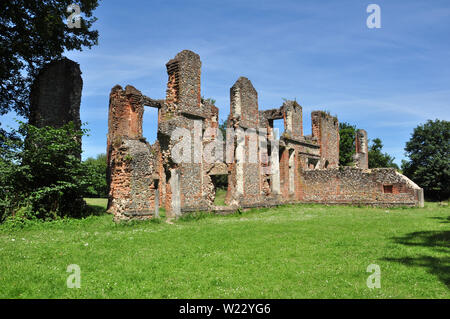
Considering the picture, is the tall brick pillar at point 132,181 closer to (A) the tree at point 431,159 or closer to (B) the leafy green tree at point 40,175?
(B) the leafy green tree at point 40,175

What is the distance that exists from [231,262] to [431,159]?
33.4 m

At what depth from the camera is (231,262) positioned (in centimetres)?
684

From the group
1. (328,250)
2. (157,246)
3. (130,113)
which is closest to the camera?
(328,250)

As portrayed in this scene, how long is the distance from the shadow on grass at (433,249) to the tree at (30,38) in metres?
17.2

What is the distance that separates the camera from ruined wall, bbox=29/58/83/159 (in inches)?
723

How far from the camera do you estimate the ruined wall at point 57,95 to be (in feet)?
60.3

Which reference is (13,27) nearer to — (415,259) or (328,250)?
(328,250)

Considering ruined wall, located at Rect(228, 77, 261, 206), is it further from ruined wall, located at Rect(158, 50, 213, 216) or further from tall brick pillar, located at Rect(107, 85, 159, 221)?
tall brick pillar, located at Rect(107, 85, 159, 221)

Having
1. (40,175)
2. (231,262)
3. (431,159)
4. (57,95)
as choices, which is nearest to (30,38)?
(57,95)

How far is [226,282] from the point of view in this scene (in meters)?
5.52

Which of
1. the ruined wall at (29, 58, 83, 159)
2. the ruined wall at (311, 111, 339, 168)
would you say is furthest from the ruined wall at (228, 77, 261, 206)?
the ruined wall at (29, 58, 83, 159)
